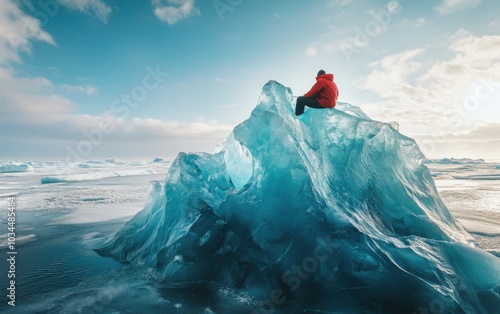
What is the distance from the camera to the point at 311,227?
3.94m

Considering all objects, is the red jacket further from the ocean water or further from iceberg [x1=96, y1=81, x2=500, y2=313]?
the ocean water

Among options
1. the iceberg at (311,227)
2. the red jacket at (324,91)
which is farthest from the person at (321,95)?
the iceberg at (311,227)

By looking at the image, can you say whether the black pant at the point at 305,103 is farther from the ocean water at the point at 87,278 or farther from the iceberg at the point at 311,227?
the ocean water at the point at 87,278

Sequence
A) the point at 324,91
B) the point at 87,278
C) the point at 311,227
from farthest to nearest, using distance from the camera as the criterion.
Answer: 1. the point at 324,91
2. the point at 87,278
3. the point at 311,227

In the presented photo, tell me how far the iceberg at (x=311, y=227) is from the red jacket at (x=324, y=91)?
318 mm

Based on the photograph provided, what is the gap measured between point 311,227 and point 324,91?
271 cm

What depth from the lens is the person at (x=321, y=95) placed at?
5.24 m

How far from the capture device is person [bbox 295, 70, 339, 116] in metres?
5.24

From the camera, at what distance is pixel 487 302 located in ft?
10.9

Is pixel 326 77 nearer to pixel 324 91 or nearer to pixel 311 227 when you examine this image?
pixel 324 91

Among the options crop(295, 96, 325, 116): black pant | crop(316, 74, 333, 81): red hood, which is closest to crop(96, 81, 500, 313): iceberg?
crop(295, 96, 325, 116): black pant

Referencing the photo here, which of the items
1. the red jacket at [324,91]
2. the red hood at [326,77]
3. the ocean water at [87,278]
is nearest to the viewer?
the ocean water at [87,278]

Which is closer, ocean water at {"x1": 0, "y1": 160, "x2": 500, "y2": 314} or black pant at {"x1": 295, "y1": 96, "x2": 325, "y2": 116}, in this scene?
ocean water at {"x1": 0, "y1": 160, "x2": 500, "y2": 314}

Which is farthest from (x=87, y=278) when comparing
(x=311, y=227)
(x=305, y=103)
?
(x=305, y=103)
